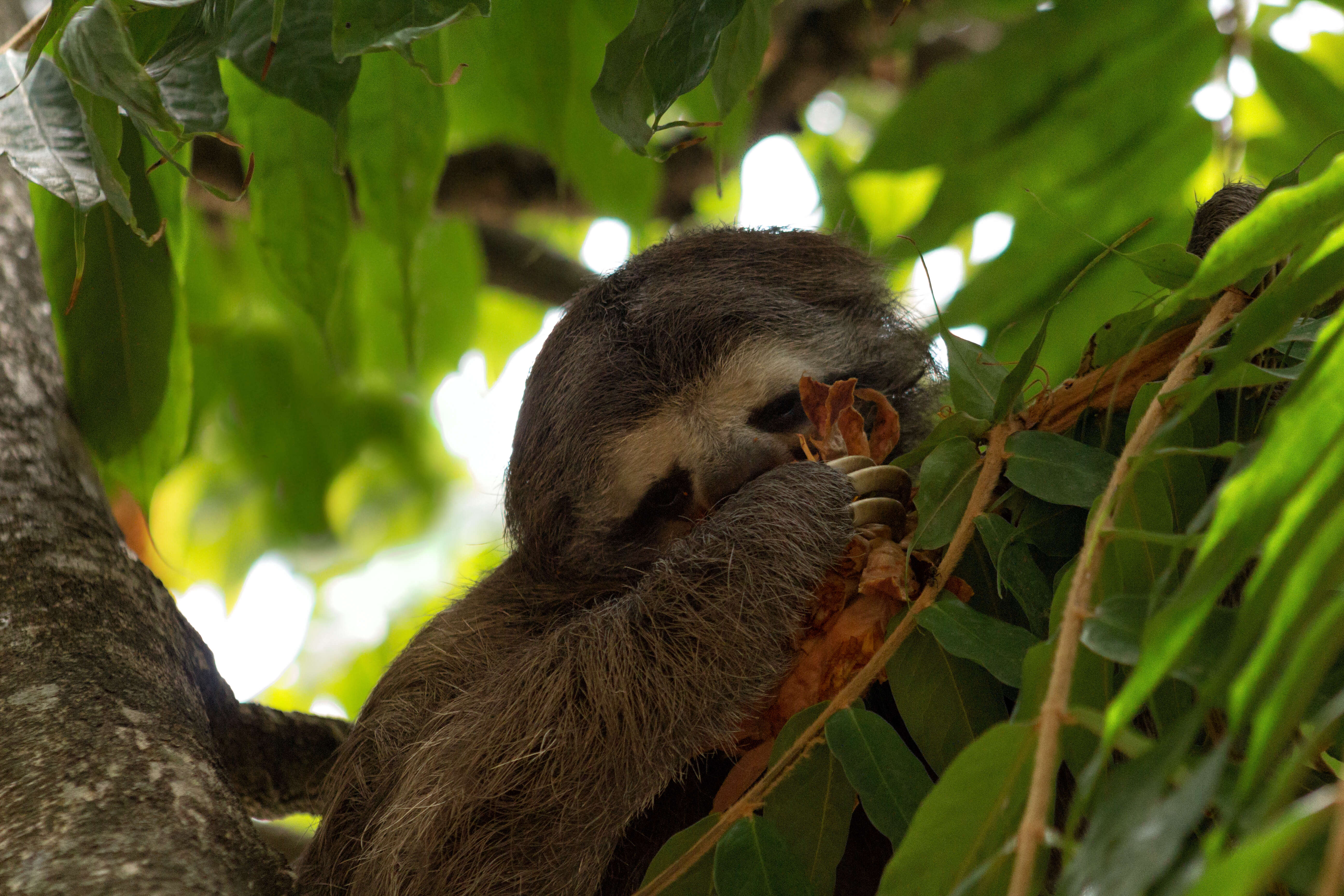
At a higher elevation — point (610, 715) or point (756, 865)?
point (610, 715)

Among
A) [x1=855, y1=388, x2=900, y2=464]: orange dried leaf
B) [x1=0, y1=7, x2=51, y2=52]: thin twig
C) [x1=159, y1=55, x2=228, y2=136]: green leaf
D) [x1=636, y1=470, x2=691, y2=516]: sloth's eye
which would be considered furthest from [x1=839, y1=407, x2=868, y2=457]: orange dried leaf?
[x1=0, y1=7, x2=51, y2=52]: thin twig

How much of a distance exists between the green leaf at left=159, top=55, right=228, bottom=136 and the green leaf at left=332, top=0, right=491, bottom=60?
238 mm

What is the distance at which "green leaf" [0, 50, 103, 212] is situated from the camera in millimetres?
1588

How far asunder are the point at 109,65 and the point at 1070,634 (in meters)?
1.24

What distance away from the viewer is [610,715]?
1.88 meters

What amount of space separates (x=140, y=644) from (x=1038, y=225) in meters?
2.11

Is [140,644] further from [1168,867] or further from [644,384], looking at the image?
[1168,867]

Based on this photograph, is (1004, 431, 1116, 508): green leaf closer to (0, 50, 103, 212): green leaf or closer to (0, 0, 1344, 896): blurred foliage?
(0, 0, 1344, 896): blurred foliage

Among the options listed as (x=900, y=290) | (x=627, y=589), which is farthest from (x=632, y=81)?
(x=900, y=290)

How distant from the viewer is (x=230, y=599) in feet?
14.7

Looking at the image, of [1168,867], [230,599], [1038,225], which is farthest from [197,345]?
[1168,867]

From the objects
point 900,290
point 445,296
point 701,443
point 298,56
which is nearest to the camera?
point 298,56

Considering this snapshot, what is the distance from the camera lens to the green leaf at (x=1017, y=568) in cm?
136

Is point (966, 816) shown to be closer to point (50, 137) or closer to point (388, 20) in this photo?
point (388, 20)
